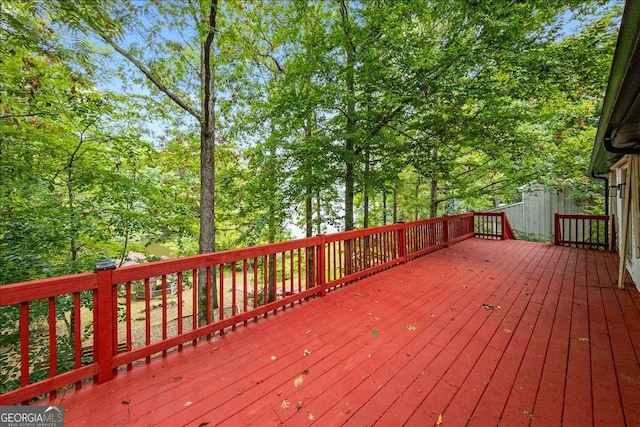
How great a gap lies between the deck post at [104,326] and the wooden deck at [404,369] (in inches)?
4.7

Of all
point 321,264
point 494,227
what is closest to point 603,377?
point 321,264

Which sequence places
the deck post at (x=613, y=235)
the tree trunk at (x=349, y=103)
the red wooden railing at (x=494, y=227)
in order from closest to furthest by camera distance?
the tree trunk at (x=349, y=103), the deck post at (x=613, y=235), the red wooden railing at (x=494, y=227)

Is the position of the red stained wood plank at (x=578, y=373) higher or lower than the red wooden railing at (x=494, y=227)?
lower

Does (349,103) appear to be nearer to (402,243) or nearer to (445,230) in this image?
(402,243)

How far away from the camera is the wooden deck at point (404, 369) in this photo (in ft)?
5.53

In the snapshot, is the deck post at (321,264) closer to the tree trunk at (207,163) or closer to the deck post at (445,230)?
the tree trunk at (207,163)

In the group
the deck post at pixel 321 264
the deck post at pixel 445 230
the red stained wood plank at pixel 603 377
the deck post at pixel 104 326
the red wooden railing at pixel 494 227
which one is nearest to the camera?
the red stained wood plank at pixel 603 377

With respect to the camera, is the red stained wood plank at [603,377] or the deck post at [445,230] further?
the deck post at [445,230]

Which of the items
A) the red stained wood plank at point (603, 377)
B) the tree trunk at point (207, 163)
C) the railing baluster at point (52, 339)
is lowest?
the red stained wood plank at point (603, 377)

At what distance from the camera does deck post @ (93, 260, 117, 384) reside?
1.93 meters

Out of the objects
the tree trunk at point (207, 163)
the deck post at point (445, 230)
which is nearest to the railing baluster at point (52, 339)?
the tree trunk at point (207, 163)

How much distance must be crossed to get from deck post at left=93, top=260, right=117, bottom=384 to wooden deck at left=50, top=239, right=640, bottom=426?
118 millimetres

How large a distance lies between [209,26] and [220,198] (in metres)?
4.75

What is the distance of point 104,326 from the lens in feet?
6.37
